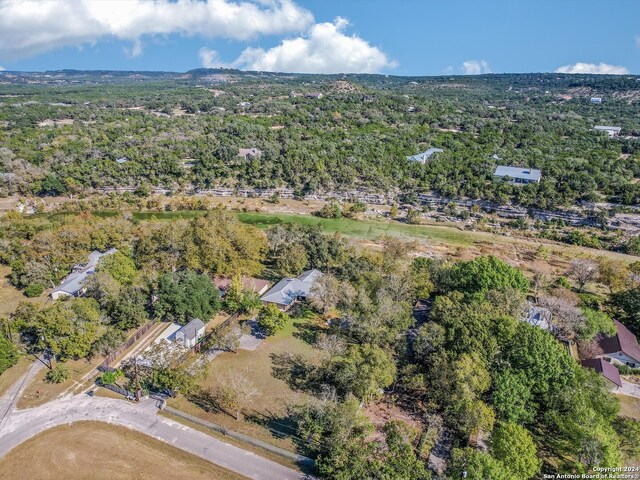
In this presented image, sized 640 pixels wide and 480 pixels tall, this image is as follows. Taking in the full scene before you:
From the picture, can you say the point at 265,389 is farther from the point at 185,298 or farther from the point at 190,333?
the point at 185,298

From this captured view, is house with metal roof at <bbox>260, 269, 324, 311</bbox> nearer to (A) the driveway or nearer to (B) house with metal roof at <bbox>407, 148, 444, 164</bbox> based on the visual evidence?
(A) the driveway

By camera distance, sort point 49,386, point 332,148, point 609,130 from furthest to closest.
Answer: point 609,130 < point 332,148 < point 49,386

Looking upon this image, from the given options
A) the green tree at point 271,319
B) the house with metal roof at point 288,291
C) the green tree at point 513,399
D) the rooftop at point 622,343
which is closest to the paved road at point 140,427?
the green tree at point 271,319

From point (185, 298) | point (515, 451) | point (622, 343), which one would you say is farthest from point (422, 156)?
point (515, 451)

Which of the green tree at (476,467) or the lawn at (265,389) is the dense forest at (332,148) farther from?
the green tree at (476,467)

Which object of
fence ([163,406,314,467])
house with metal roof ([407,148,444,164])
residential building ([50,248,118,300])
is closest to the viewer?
fence ([163,406,314,467])

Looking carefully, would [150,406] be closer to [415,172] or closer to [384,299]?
[384,299]

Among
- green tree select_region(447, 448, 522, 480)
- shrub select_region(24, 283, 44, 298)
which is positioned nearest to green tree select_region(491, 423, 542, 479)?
green tree select_region(447, 448, 522, 480)
